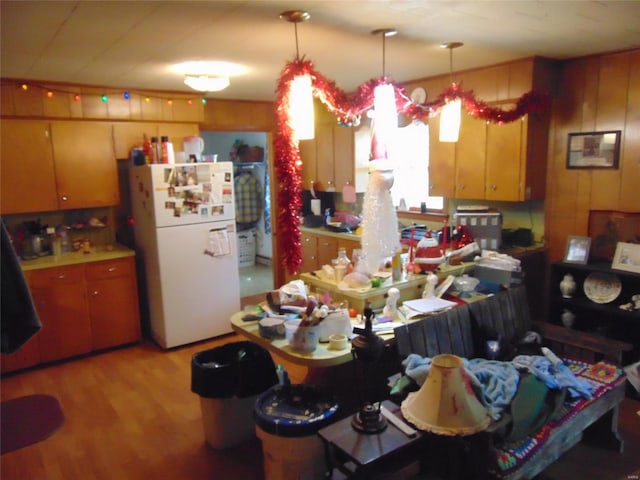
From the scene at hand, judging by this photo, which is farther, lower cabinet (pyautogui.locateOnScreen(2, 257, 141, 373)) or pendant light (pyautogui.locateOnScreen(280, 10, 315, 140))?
lower cabinet (pyautogui.locateOnScreen(2, 257, 141, 373))

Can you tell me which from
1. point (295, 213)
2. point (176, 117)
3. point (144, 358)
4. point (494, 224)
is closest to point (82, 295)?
point (144, 358)

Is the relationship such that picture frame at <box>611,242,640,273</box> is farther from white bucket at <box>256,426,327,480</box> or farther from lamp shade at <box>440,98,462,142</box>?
white bucket at <box>256,426,327,480</box>

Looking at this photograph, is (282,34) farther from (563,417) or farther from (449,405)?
(563,417)

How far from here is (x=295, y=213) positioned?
2814 millimetres

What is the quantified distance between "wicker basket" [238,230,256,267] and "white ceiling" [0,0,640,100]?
156 inches

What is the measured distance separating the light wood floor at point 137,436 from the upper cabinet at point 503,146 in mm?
1771

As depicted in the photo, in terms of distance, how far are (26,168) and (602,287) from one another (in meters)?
4.67

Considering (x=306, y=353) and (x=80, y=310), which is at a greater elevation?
(x=306, y=353)

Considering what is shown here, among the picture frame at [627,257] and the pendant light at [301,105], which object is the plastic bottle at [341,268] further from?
the picture frame at [627,257]

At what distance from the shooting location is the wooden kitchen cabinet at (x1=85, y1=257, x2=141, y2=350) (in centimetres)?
414

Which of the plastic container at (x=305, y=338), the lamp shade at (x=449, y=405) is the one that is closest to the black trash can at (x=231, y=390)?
the plastic container at (x=305, y=338)

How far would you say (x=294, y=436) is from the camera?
221cm

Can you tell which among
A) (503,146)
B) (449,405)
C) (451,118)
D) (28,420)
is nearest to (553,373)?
(449,405)

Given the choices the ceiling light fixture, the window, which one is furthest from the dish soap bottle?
the window
